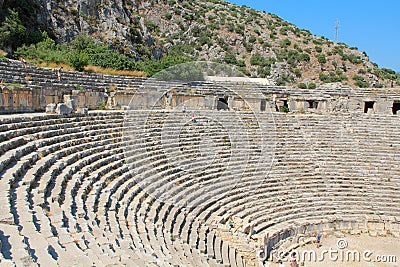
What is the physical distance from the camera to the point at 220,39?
41.3 m

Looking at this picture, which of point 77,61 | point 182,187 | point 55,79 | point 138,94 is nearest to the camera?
point 182,187

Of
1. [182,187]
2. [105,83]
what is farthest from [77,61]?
[182,187]

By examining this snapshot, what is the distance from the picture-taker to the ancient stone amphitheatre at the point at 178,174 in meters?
5.27

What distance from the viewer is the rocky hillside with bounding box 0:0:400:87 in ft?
94.7

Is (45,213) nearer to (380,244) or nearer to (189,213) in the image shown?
(189,213)

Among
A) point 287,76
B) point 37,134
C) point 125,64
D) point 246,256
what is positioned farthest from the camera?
point 287,76

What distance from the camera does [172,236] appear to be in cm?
732

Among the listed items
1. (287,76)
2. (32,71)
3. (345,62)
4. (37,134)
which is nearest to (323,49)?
(345,62)

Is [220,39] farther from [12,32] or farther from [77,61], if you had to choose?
[77,61]

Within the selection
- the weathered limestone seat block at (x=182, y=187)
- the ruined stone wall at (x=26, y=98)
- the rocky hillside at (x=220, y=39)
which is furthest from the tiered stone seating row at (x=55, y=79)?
the rocky hillside at (x=220, y=39)

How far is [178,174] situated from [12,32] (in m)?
15.8

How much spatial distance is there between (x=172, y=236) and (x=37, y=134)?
4041 mm

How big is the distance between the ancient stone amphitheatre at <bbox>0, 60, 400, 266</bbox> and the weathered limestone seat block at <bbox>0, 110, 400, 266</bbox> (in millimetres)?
38

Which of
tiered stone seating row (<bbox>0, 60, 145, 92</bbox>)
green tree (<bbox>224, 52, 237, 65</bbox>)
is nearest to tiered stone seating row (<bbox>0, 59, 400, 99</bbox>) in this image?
tiered stone seating row (<bbox>0, 60, 145, 92</bbox>)
